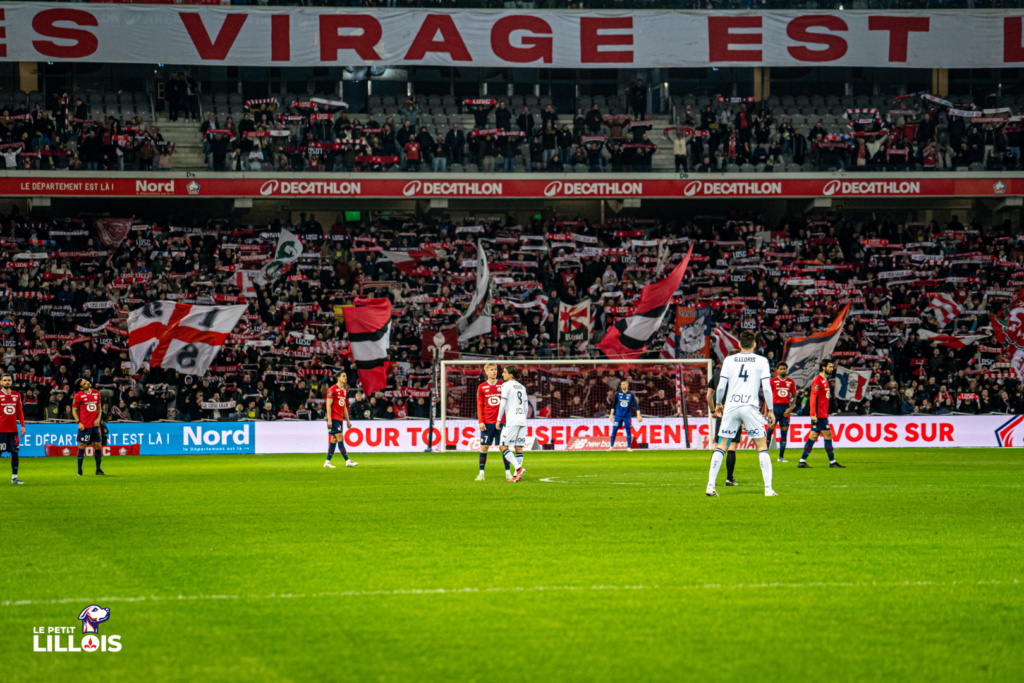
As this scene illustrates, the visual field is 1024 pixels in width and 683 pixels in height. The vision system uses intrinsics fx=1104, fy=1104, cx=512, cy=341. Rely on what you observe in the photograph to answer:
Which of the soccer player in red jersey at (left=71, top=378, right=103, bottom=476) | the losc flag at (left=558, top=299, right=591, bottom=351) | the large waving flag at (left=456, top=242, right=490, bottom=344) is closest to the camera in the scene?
the soccer player in red jersey at (left=71, top=378, right=103, bottom=476)

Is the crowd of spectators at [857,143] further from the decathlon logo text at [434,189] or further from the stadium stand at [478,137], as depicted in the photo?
the decathlon logo text at [434,189]

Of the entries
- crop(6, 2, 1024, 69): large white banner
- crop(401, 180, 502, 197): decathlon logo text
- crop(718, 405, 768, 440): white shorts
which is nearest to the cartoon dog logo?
crop(718, 405, 768, 440): white shorts

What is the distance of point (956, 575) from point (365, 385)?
24.7m

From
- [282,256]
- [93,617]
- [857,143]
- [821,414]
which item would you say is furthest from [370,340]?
[93,617]

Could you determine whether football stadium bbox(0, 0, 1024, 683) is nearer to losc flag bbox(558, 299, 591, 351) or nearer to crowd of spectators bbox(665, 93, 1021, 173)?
crowd of spectators bbox(665, 93, 1021, 173)

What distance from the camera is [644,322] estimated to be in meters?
33.8

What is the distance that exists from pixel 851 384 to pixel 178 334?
20623 millimetres

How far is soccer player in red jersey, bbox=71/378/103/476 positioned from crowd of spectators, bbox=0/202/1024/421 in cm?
890

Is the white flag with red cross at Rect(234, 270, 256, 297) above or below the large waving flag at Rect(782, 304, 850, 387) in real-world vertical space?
above

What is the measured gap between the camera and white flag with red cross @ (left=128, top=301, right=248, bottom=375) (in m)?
32.3

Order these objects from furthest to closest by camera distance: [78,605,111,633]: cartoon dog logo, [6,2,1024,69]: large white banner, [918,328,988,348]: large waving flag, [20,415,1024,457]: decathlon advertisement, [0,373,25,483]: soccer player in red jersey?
[6,2,1024,69]: large white banner < [918,328,988,348]: large waving flag < [20,415,1024,457]: decathlon advertisement < [0,373,25,483]: soccer player in red jersey < [78,605,111,633]: cartoon dog logo

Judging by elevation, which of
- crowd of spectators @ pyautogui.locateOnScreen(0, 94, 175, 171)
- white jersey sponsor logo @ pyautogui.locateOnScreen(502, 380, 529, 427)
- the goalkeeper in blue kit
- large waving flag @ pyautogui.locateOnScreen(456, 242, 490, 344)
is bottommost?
the goalkeeper in blue kit

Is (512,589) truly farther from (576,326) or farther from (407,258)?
(407,258)

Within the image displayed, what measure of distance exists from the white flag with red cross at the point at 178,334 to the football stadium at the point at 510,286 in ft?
0.33
